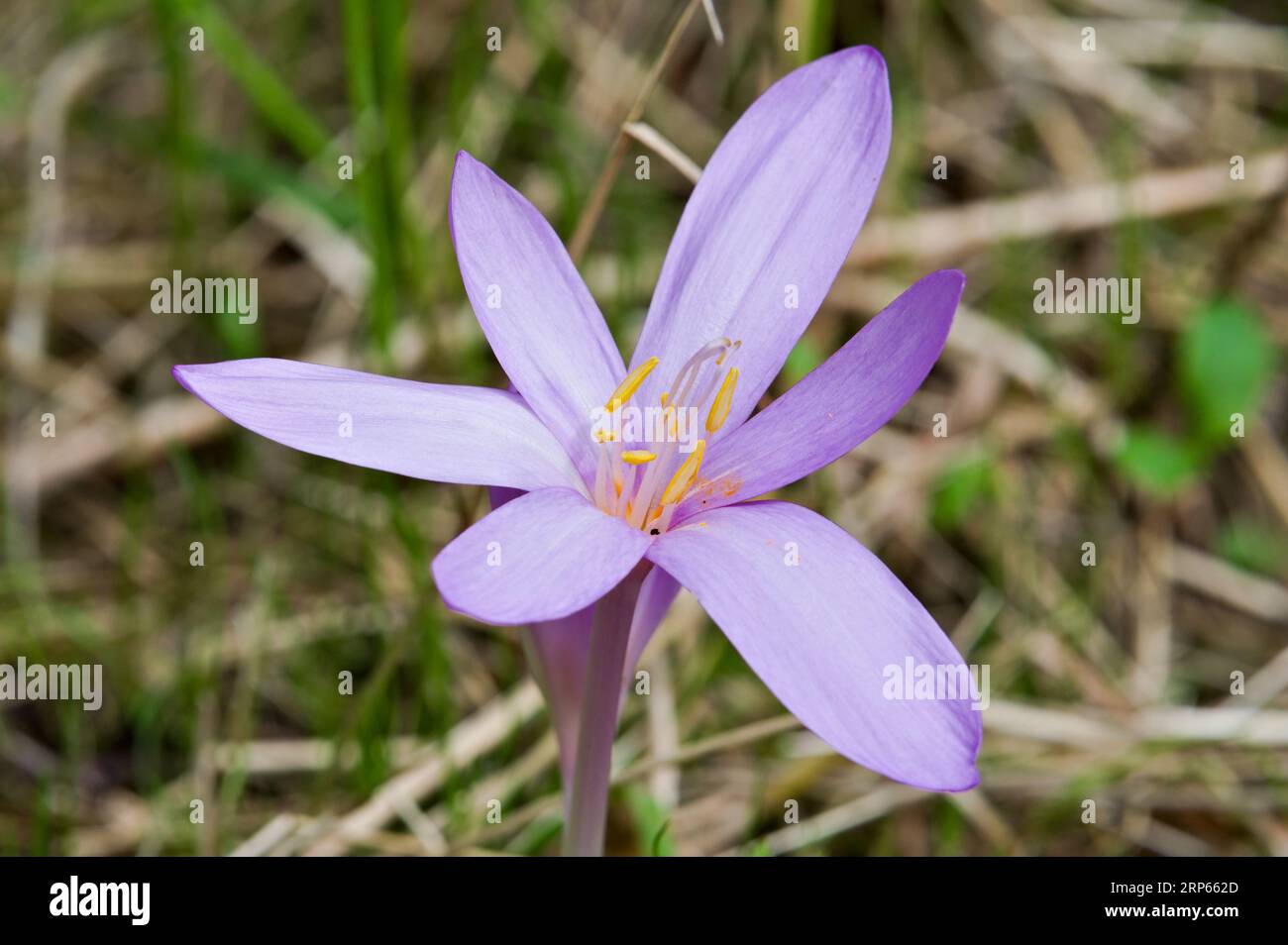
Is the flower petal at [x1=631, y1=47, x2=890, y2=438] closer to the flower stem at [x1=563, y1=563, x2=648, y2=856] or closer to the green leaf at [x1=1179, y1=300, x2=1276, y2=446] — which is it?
the flower stem at [x1=563, y1=563, x2=648, y2=856]

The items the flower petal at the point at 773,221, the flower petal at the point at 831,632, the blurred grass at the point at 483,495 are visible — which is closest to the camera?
the flower petal at the point at 831,632

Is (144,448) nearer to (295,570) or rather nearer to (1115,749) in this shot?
(295,570)

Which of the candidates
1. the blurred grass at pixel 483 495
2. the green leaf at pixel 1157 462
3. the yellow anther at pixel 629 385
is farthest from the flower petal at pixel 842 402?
the green leaf at pixel 1157 462

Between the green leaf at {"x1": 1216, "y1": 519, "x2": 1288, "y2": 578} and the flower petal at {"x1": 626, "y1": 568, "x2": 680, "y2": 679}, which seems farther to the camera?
the green leaf at {"x1": 1216, "y1": 519, "x2": 1288, "y2": 578}

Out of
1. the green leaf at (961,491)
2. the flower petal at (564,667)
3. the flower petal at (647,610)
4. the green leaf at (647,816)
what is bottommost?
the green leaf at (647,816)

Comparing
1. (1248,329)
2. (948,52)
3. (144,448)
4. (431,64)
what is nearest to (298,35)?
(431,64)

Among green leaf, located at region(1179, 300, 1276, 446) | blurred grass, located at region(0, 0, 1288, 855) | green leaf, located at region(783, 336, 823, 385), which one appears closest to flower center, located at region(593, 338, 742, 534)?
blurred grass, located at region(0, 0, 1288, 855)

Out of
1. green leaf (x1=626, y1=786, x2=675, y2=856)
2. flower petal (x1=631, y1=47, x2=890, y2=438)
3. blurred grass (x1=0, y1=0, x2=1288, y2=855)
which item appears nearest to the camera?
flower petal (x1=631, y1=47, x2=890, y2=438)

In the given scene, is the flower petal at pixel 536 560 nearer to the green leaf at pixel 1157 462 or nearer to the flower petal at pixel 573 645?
Result: the flower petal at pixel 573 645
